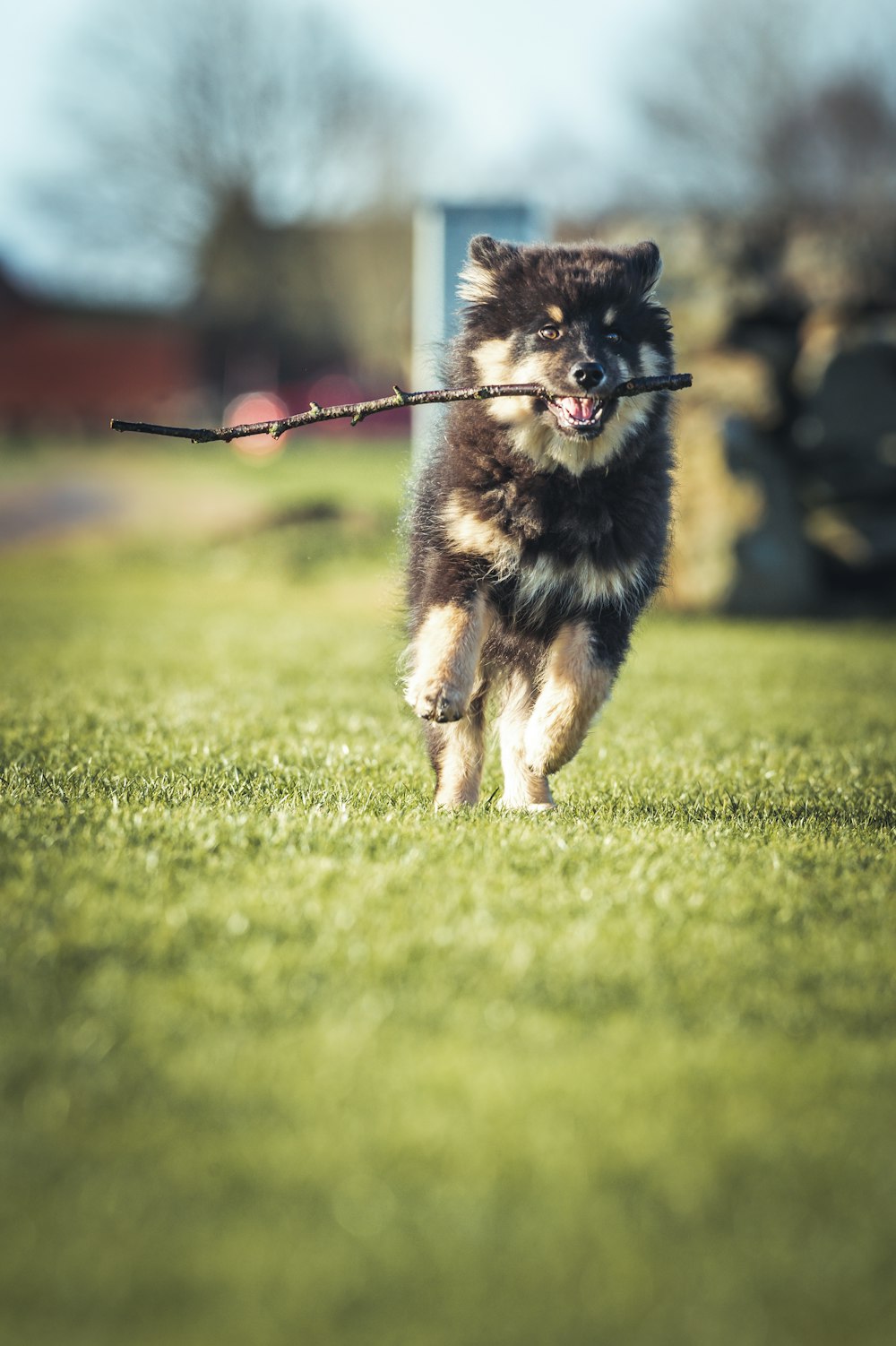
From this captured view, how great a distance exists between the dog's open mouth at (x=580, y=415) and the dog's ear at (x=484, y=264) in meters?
0.62

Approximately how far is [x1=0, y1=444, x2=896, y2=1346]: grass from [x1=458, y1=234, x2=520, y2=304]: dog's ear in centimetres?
184

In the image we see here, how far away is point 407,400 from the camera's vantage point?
4.71 m

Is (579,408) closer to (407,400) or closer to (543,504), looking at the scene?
(543,504)

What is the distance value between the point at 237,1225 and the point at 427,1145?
358mm

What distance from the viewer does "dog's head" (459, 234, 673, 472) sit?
4531 mm

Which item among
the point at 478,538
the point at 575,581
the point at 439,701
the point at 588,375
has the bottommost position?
the point at 439,701

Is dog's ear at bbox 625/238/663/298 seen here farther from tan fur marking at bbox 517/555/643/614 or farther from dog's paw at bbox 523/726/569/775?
dog's paw at bbox 523/726/569/775

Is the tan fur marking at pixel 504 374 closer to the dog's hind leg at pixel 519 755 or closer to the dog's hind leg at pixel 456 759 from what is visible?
the dog's hind leg at pixel 519 755

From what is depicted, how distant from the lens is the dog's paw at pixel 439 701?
4445mm

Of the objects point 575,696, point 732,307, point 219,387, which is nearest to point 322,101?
point 219,387

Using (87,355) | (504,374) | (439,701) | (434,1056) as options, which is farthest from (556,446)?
(87,355)

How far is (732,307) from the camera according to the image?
1377cm

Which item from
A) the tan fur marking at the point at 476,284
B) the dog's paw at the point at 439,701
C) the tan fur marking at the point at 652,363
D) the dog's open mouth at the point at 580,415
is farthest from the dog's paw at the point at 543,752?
the tan fur marking at the point at 476,284

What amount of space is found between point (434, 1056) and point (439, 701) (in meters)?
2.00
